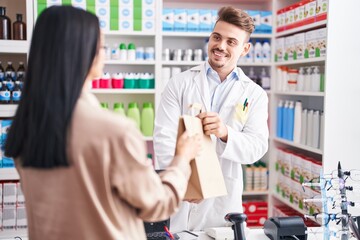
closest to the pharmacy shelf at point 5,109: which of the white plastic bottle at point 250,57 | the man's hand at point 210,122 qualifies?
the white plastic bottle at point 250,57

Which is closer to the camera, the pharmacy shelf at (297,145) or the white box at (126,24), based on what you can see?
the pharmacy shelf at (297,145)

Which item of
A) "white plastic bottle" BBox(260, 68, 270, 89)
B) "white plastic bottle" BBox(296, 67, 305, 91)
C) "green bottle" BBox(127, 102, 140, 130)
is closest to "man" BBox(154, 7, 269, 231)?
"white plastic bottle" BBox(296, 67, 305, 91)

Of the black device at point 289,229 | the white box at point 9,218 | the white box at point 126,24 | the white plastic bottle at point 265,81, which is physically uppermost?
the white box at point 126,24

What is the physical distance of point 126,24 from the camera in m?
3.85

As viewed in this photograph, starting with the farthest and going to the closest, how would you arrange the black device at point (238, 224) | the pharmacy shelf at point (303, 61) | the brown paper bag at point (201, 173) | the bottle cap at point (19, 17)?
the bottle cap at point (19, 17), the pharmacy shelf at point (303, 61), the black device at point (238, 224), the brown paper bag at point (201, 173)

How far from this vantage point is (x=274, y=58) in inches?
167

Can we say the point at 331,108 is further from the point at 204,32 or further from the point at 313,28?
the point at 204,32

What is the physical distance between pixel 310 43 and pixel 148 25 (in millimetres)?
1418

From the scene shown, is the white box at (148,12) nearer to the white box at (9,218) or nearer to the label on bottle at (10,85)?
the label on bottle at (10,85)

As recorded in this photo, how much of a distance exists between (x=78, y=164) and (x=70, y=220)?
0.16m

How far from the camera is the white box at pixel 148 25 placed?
3.88 m

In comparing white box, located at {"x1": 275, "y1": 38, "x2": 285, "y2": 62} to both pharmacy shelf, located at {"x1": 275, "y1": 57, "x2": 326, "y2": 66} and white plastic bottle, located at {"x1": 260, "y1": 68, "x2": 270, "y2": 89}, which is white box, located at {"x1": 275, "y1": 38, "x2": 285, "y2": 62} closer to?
pharmacy shelf, located at {"x1": 275, "y1": 57, "x2": 326, "y2": 66}

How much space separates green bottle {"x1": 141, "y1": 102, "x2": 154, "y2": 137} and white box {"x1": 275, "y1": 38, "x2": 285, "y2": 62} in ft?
4.36

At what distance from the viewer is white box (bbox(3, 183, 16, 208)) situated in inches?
139
